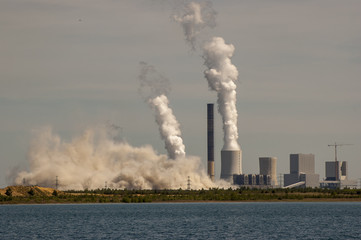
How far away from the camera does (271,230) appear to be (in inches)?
5728

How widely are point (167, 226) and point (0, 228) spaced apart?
32.5 metres

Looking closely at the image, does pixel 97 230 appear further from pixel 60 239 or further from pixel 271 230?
→ pixel 271 230

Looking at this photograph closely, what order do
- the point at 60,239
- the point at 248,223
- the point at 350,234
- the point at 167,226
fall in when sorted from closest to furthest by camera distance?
1. the point at 60,239
2. the point at 350,234
3. the point at 167,226
4. the point at 248,223

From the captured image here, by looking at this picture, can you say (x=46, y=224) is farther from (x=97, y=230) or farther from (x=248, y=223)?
(x=248, y=223)

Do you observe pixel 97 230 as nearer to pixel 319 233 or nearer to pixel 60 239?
pixel 60 239

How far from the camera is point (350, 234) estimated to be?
13612 cm

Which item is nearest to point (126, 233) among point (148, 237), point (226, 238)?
point (148, 237)

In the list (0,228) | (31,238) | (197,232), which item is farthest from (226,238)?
(0,228)

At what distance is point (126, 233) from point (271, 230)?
89.1ft

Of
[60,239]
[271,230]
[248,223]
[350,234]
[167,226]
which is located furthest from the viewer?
[248,223]

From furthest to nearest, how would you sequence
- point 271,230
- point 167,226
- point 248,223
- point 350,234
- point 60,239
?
point 248,223 < point 167,226 < point 271,230 < point 350,234 < point 60,239

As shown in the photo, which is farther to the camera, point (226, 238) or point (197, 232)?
point (197, 232)

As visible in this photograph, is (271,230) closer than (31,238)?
No

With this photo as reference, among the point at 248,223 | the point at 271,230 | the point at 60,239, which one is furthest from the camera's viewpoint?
the point at 248,223
